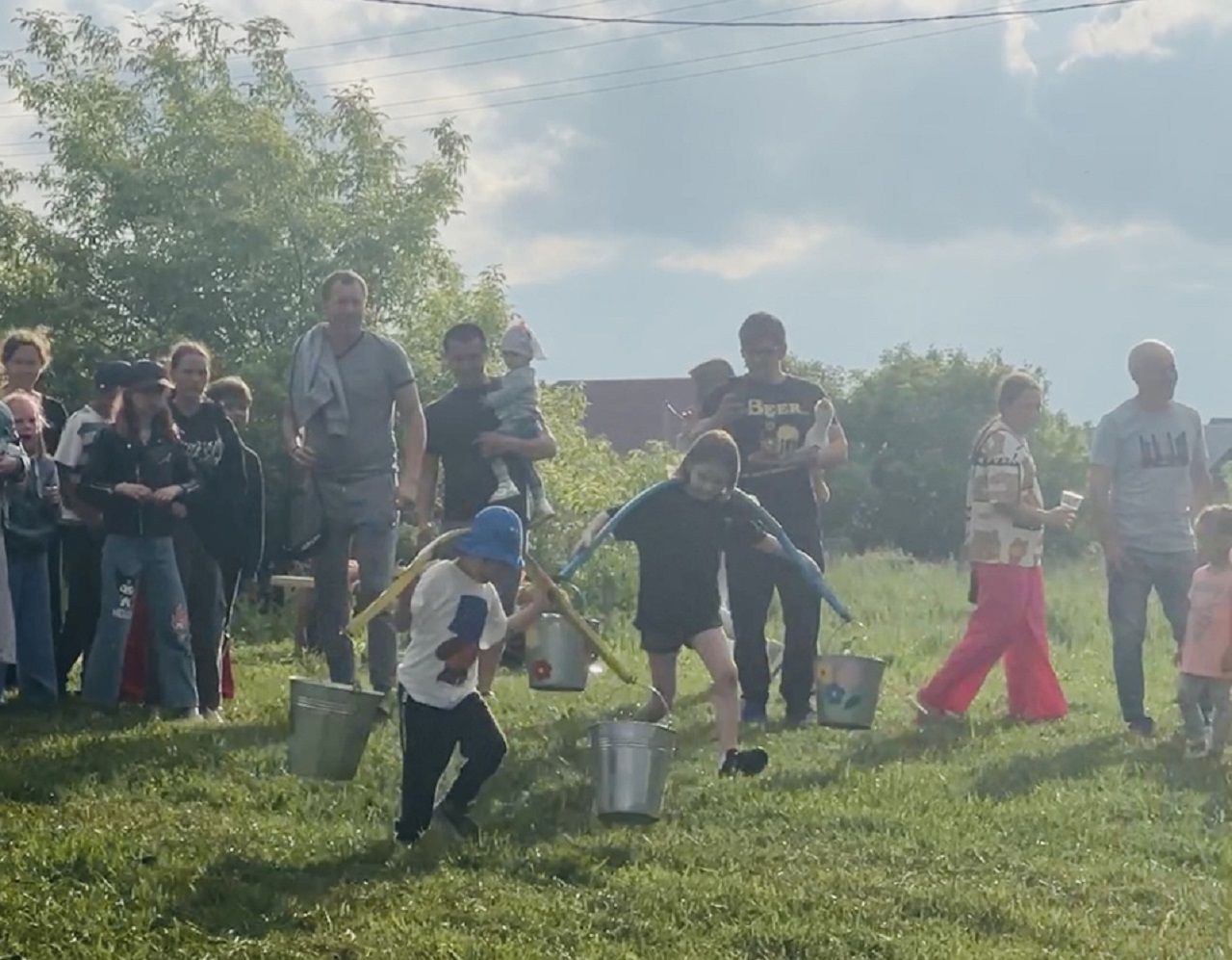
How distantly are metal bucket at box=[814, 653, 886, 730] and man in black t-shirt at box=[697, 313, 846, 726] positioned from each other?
85 cm

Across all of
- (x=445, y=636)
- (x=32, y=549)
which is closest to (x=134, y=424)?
(x=32, y=549)

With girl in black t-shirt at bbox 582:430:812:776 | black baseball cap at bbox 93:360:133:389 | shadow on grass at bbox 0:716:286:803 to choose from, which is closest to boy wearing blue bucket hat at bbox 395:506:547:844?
shadow on grass at bbox 0:716:286:803

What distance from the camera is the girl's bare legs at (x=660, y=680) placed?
9219 mm

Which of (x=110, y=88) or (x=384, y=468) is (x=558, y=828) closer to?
(x=384, y=468)

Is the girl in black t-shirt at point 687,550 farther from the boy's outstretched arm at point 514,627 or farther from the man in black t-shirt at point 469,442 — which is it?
the man in black t-shirt at point 469,442

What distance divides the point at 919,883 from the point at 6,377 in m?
5.66

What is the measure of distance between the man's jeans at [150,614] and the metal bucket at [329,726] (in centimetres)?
222

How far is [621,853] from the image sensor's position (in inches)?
279

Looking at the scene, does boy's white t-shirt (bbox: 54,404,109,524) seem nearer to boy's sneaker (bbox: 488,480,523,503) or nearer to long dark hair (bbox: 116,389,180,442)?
long dark hair (bbox: 116,389,180,442)

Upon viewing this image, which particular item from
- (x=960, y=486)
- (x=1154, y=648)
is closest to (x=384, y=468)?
(x=1154, y=648)

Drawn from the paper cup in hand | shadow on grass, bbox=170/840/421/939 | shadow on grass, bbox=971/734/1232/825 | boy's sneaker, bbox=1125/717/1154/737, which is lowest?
shadow on grass, bbox=170/840/421/939

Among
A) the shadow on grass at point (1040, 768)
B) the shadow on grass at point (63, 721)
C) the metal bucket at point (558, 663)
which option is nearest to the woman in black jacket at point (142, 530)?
the shadow on grass at point (63, 721)

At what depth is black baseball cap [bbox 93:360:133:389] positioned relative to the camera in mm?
9712

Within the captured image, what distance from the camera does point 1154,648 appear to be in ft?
57.9
